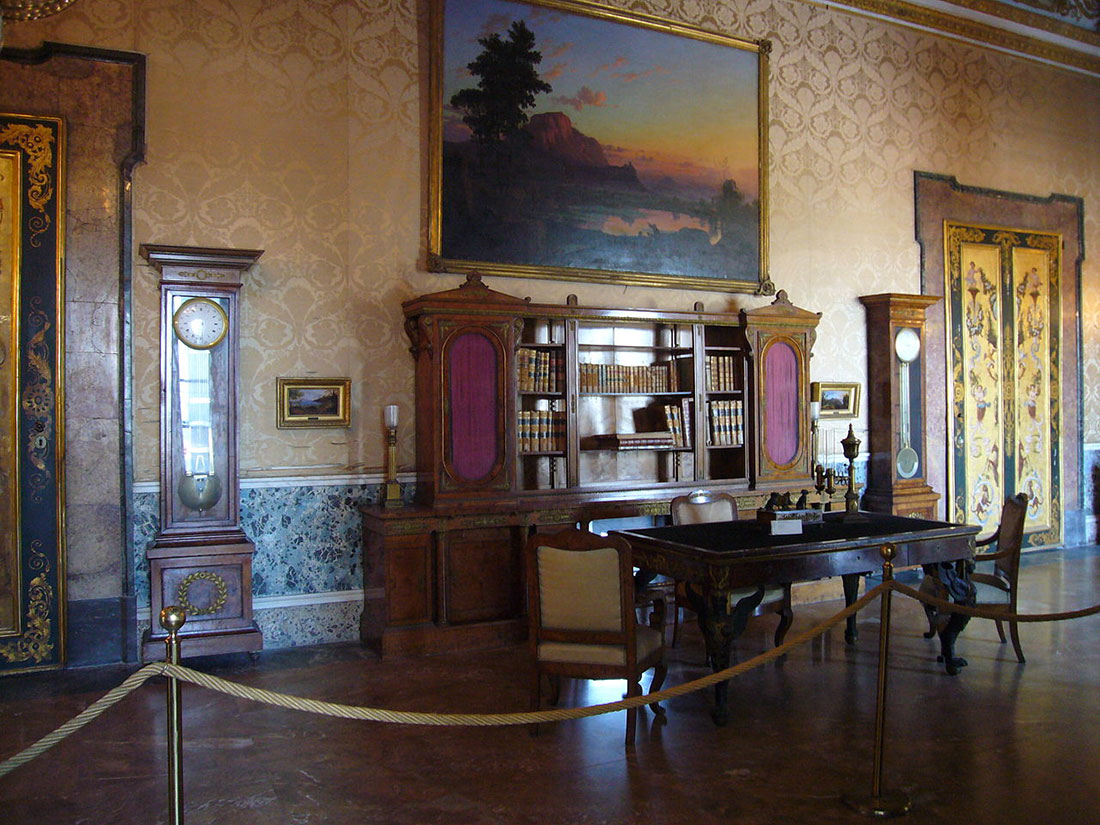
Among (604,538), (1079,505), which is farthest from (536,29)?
(1079,505)

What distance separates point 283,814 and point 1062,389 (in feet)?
29.4

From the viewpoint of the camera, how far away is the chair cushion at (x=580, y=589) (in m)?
3.82

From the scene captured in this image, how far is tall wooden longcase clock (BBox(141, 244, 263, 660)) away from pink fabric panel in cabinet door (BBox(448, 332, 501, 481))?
1.38 metres

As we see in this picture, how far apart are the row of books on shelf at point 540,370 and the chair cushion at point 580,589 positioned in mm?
2288

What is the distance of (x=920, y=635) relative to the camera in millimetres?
5691

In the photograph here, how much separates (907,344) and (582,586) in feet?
17.2

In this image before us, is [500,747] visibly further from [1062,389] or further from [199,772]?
[1062,389]

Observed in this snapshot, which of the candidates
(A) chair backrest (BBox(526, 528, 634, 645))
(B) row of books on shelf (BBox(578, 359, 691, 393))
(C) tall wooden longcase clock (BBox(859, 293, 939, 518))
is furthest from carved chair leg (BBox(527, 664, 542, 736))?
(C) tall wooden longcase clock (BBox(859, 293, 939, 518))

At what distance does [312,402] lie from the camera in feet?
18.9

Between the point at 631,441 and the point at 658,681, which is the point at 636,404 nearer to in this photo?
the point at 631,441

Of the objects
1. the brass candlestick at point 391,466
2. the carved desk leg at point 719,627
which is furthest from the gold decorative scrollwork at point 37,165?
the carved desk leg at point 719,627

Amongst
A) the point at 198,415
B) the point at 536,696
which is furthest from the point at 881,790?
the point at 198,415

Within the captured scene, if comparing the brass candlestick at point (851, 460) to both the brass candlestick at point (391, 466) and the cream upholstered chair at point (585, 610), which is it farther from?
the brass candlestick at point (391, 466)

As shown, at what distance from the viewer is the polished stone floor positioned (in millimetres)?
3248
